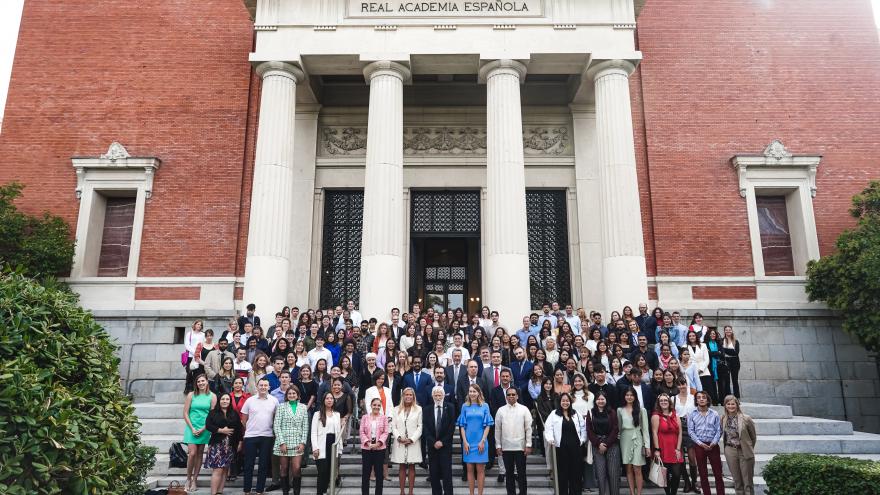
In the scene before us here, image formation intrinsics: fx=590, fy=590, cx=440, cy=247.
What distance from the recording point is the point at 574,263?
19.9 metres

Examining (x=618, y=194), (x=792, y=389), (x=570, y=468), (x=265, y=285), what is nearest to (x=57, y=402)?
(x=570, y=468)

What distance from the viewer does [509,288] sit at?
15797mm

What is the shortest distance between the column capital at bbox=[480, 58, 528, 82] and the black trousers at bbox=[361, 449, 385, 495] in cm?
1219

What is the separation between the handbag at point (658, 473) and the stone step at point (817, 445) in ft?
11.1

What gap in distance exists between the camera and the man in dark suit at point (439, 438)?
9180 mm

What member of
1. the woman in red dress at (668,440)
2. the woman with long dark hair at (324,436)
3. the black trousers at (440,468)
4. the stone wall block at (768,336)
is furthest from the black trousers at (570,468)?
the stone wall block at (768,336)

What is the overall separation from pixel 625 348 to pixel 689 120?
11214 mm

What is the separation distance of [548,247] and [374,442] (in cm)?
1259

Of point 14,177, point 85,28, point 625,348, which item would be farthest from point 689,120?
point 14,177

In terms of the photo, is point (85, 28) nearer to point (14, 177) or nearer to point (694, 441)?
point (14, 177)

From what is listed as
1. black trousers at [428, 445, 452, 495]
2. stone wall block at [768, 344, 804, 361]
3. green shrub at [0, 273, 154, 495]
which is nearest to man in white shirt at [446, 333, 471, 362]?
black trousers at [428, 445, 452, 495]

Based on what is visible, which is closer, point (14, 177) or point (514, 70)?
point (514, 70)

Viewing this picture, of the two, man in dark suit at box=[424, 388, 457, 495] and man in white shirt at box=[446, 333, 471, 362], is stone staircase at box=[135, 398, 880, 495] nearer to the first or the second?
man in dark suit at box=[424, 388, 457, 495]

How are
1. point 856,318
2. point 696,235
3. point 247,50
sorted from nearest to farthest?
1. point 856,318
2. point 696,235
3. point 247,50
